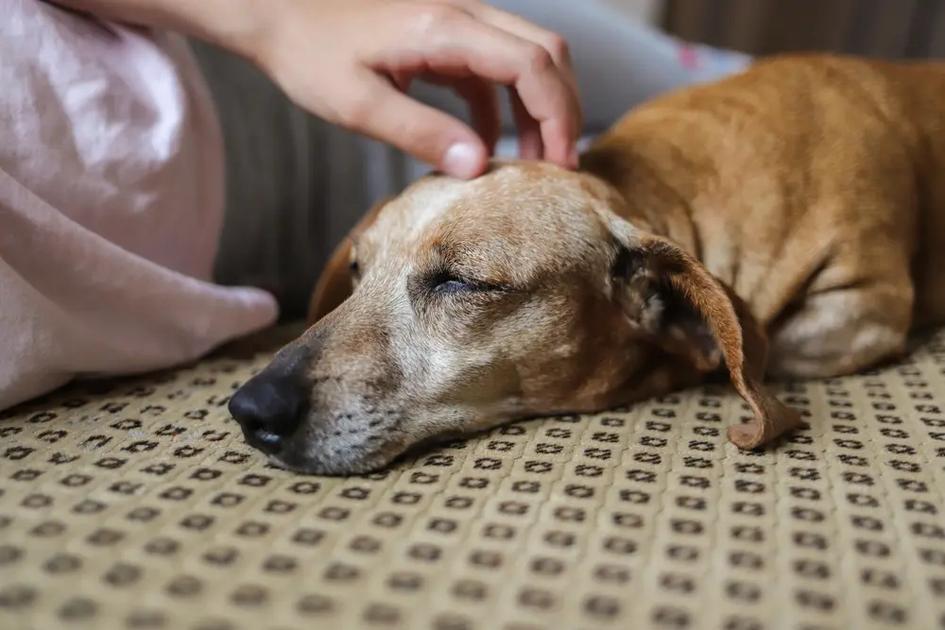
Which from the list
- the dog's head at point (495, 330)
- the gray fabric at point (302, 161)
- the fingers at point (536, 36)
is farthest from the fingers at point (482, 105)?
the gray fabric at point (302, 161)

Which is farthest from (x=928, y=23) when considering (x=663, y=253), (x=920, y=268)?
(x=663, y=253)

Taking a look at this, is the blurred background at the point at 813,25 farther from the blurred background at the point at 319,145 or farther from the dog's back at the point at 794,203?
the dog's back at the point at 794,203

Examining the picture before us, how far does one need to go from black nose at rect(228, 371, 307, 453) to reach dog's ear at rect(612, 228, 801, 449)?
496 mm

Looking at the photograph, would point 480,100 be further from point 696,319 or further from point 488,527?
point 488,527

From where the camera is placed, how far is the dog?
111cm

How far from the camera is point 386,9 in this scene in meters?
1.28

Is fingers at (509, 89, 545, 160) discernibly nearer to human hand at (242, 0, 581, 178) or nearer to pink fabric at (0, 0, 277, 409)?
human hand at (242, 0, 581, 178)

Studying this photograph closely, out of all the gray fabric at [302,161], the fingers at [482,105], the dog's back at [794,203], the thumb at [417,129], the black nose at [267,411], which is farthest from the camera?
the gray fabric at [302,161]

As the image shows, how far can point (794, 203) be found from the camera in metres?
1.39

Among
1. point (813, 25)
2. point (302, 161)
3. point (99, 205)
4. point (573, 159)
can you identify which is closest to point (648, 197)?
point (573, 159)

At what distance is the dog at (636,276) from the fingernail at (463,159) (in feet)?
0.06

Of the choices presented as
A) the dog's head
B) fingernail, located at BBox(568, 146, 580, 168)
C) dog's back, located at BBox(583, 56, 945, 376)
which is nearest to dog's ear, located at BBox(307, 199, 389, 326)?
the dog's head

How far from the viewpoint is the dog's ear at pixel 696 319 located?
108 centimetres

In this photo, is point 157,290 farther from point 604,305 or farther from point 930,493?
point 930,493
